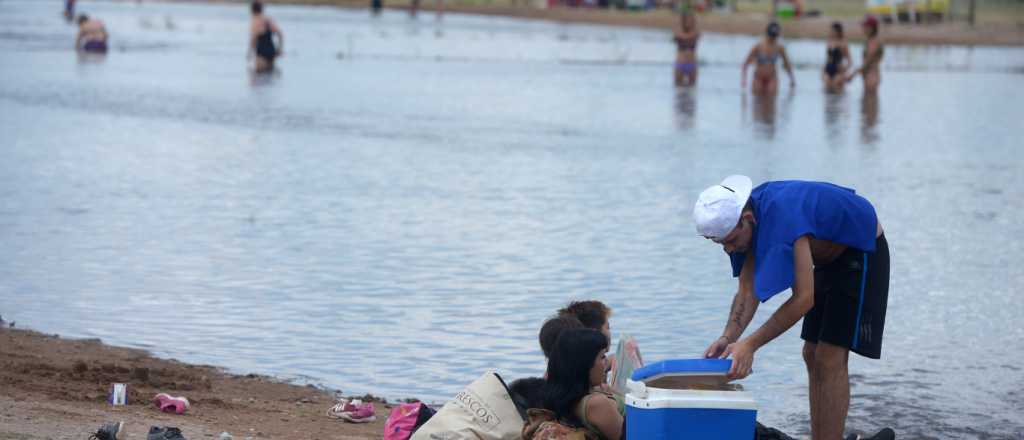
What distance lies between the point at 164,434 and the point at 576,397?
1546 millimetres

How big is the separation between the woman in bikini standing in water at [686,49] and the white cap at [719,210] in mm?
23947

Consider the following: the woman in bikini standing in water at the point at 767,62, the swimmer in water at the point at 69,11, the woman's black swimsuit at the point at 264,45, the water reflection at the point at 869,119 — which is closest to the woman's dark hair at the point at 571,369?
the water reflection at the point at 869,119

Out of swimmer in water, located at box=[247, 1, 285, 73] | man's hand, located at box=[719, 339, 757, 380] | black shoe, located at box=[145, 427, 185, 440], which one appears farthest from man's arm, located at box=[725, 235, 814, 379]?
swimmer in water, located at box=[247, 1, 285, 73]

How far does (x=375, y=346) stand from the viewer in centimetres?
918

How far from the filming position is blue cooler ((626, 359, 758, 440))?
18.7ft

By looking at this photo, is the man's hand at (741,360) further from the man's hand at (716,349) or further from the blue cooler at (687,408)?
the man's hand at (716,349)

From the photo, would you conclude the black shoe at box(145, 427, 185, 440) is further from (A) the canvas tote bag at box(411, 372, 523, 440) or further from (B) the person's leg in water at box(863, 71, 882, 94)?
(B) the person's leg in water at box(863, 71, 882, 94)

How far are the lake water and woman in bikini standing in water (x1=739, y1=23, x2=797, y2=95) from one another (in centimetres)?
49

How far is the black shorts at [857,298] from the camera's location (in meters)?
6.12

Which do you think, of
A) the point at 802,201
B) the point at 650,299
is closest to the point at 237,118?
the point at 650,299

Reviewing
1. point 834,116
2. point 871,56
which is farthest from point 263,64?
point 834,116

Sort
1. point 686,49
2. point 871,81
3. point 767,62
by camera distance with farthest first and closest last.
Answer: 1. point 686,49
2. point 871,81
3. point 767,62

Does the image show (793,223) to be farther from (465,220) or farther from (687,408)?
(465,220)

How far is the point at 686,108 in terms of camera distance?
25.3 meters
